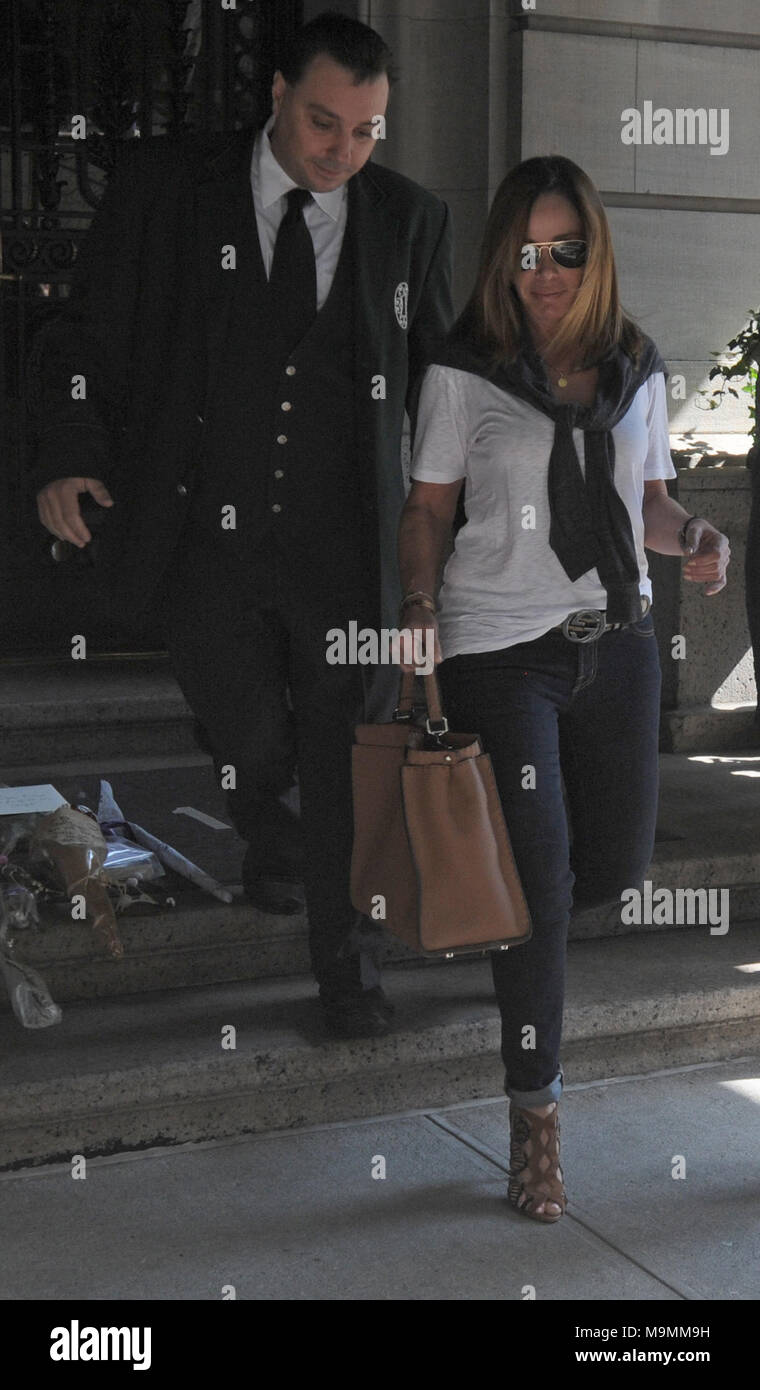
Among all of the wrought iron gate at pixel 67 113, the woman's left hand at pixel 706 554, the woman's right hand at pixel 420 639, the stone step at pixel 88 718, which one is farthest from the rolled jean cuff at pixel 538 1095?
the wrought iron gate at pixel 67 113

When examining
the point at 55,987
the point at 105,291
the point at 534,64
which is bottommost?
the point at 55,987

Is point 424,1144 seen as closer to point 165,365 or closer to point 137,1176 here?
point 137,1176

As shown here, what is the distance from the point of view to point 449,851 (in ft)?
10.1

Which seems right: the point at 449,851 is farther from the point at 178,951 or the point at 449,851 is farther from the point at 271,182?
the point at 271,182

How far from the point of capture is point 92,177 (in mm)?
6453

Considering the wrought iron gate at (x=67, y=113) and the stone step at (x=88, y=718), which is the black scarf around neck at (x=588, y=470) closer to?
the stone step at (x=88, y=718)

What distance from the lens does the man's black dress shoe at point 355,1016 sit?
3.83m

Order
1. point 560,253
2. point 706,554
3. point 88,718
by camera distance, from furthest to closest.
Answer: point 88,718 < point 706,554 < point 560,253

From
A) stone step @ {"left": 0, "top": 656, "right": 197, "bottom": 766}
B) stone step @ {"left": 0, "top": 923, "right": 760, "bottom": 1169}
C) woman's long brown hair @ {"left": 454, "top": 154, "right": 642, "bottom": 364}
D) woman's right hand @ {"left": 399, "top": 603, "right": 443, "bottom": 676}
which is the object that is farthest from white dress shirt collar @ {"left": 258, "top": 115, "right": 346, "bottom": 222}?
stone step @ {"left": 0, "top": 656, "right": 197, "bottom": 766}

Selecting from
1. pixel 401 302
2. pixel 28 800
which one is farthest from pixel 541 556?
pixel 28 800

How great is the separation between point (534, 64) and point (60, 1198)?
4.94 metres

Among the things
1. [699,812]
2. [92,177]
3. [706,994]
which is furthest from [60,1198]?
[92,177]

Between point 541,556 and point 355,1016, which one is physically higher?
point 541,556

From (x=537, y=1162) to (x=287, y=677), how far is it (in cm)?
118
